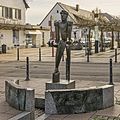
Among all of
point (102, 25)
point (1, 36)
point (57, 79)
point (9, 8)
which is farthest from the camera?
point (9, 8)

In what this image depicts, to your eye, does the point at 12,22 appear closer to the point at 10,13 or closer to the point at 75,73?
the point at 10,13

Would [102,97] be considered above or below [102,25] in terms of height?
below

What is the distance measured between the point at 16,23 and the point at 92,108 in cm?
4958

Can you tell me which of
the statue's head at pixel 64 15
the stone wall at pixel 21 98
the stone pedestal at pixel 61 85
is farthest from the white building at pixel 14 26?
the stone wall at pixel 21 98

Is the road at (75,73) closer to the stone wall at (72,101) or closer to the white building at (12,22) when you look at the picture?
the stone wall at (72,101)

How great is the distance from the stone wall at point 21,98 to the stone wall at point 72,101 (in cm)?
52

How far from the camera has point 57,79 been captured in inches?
481

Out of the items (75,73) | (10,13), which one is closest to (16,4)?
(10,13)

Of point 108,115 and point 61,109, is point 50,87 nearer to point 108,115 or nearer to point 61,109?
point 61,109

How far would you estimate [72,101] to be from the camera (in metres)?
10.3

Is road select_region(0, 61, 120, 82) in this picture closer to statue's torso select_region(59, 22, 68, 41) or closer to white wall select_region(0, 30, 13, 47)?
statue's torso select_region(59, 22, 68, 41)

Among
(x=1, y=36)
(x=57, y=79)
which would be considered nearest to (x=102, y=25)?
(x=1, y=36)

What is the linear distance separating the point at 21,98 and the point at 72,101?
1357 mm

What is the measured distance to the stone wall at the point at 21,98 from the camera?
32.0 ft
